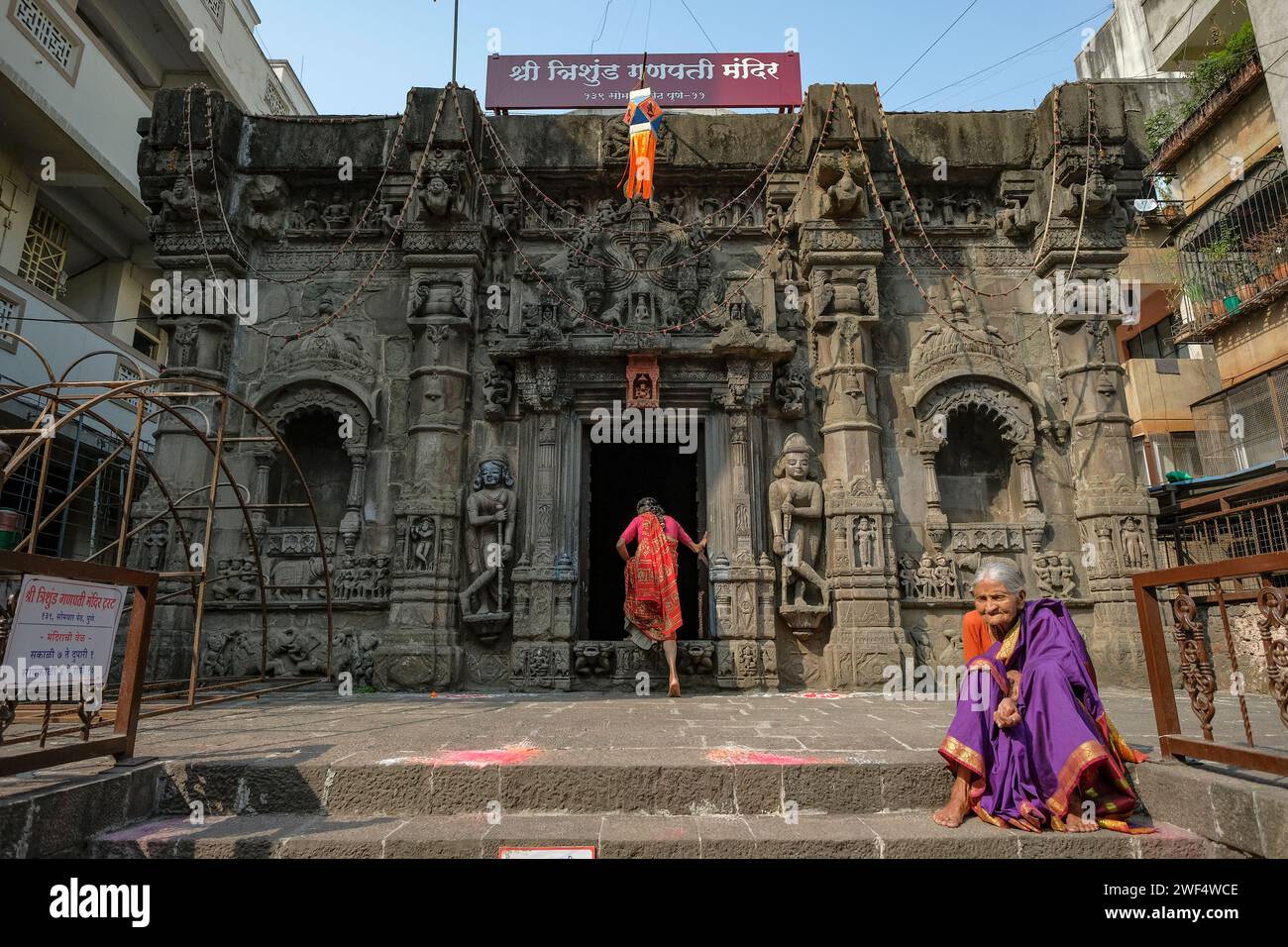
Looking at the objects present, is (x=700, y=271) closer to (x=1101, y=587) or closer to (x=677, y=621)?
(x=677, y=621)

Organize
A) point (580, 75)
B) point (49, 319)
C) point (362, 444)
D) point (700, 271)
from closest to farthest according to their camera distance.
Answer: point (362, 444), point (700, 271), point (580, 75), point (49, 319)

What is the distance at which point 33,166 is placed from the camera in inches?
527

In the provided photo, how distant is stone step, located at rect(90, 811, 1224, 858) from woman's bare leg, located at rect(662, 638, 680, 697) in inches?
171

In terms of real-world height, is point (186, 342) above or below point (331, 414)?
above

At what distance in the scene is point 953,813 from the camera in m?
3.78

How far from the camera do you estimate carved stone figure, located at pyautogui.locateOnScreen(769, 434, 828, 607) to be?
905 centimetres

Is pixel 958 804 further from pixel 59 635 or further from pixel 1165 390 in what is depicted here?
pixel 1165 390

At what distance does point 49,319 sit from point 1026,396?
1619 centimetres

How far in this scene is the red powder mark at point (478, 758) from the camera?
4070mm

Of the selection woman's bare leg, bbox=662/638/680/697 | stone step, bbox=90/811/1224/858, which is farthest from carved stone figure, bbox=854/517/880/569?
stone step, bbox=90/811/1224/858

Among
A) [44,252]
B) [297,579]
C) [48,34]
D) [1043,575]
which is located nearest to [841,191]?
[1043,575]

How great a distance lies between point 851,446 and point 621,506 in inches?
185
